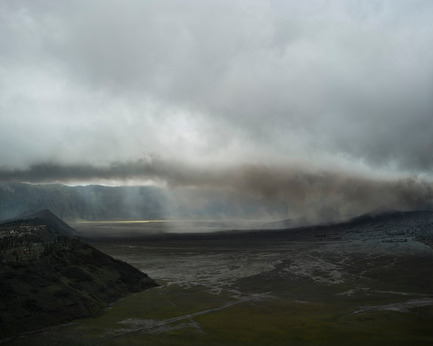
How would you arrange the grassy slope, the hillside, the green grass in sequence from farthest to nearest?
the hillside → the grassy slope → the green grass

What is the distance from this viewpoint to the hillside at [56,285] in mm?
54219

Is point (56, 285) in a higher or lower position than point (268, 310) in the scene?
higher

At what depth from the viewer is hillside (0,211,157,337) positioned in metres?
54.2

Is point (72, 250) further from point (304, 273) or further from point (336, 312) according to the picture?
point (304, 273)

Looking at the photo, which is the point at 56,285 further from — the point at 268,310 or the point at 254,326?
the point at 268,310

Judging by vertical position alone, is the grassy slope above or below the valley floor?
above

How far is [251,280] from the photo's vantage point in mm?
102500

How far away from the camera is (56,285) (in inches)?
2498

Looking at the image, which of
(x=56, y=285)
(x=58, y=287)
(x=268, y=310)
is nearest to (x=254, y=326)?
(x=268, y=310)

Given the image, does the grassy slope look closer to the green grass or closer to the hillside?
the hillside

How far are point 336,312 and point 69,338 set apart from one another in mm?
46868

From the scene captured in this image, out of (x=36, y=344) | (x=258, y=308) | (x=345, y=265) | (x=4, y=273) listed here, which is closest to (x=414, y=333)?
(x=258, y=308)

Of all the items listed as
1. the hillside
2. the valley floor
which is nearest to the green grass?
the valley floor

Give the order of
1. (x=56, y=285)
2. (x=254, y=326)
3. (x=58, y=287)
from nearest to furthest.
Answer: (x=254, y=326) → (x=58, y=287) → (x=56, y=285)
